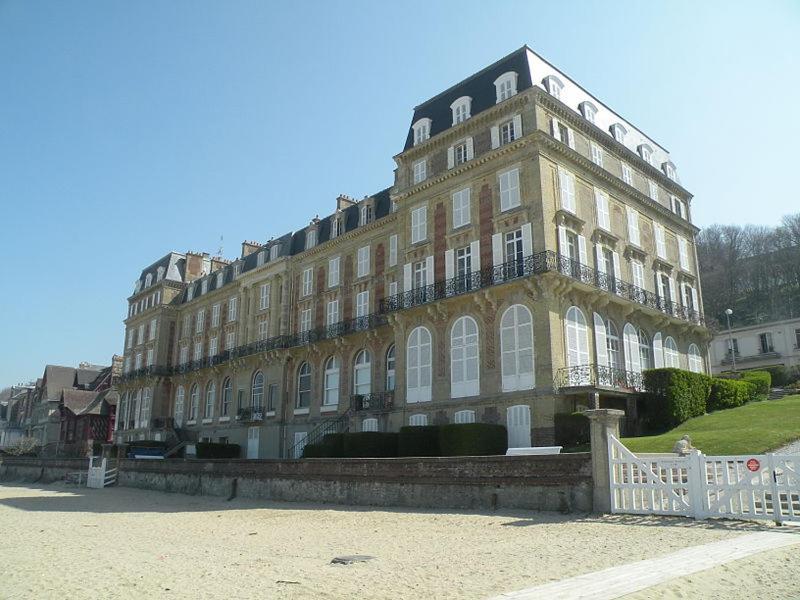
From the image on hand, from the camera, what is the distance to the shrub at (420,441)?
23031mm

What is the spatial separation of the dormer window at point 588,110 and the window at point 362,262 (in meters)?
13.2

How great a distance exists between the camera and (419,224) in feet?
93.8

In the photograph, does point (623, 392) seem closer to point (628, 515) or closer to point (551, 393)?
point (551, 393)

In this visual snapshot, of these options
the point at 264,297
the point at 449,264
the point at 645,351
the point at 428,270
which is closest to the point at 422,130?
the point at 428,270

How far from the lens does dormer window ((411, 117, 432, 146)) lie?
29.7 metres

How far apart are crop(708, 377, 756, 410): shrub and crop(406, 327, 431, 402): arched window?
12.3m

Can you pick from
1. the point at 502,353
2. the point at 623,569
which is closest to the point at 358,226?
the point at 502,353

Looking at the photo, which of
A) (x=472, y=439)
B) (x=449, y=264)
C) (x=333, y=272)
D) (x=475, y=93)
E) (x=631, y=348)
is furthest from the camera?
(x=333, y=272)

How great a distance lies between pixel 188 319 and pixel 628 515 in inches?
1685

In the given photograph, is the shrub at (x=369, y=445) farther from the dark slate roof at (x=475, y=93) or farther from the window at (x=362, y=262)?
the dark slate roof at (x=475, y=93)

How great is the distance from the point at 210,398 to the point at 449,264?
2469cm

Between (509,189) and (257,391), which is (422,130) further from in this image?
(257,391)

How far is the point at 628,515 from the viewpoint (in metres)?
12.4

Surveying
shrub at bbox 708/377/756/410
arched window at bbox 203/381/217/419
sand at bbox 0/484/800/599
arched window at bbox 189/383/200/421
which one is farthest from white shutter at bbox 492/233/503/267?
arched window at bbox 189/383/200/421
